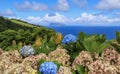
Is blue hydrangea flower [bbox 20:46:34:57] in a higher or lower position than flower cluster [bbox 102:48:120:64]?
lower

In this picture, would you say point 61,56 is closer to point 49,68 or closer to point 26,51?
point 26,51

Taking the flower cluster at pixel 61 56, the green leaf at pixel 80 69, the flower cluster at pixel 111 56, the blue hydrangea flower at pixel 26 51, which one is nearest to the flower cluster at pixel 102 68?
the green leaf at pixel 80 69

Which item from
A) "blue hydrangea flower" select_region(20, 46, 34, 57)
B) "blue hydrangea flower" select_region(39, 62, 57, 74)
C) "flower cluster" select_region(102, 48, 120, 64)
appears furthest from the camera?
"blue hydrangea flower" select_region(20, 46, 34, 57)

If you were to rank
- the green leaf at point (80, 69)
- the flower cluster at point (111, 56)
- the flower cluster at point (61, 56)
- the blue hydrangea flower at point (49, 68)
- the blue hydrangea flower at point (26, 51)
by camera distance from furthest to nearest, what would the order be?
1. the blue hydrangea flower at point (26, 51)
2. the flower cluster at point (61, 56)
3. the flower cluster at point (111, 56)
4. the green leaf at point (80, 69)
5. the blue hydrangea flower at point (49, 68)

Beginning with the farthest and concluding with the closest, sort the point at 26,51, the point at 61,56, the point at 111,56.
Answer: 1. the point at 26,51
2. the point at 61,56
3. the point at 111,56

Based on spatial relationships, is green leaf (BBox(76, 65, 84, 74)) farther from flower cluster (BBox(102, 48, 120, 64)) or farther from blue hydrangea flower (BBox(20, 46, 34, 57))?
blue hydrangea flower (BBox(20, 46, 34, 57))

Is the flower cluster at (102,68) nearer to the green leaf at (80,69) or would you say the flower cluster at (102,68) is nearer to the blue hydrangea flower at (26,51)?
the green leaf at (80,69)

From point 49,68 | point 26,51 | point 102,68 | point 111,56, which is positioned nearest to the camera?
point 102,68

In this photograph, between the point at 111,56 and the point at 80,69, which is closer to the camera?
the point at 80,69

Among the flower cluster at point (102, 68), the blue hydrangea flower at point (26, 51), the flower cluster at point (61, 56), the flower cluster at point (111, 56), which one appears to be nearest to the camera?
the flower cluster at point (102, 68)

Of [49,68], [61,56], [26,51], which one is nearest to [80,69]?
[49,68]

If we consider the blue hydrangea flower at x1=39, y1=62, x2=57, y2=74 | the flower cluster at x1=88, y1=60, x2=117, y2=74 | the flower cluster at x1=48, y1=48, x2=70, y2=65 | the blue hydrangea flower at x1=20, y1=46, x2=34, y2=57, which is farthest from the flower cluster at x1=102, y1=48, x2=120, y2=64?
the blue hydrangea flower at x1=20, y1=46, x2=34, y2=57

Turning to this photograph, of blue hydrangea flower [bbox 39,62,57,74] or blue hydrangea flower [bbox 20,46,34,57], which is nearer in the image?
blue hydrangea flower [bbox 39,62,57,74]

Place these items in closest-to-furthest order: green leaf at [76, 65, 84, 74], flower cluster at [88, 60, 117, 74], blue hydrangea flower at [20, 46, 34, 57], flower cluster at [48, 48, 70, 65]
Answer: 1. flower cluster at [88, 60, 117, 74]
2. green leaf at [76, 65, 84, 74]
3. flower cluster at [48, 48, 70, 65]
4. blue hydrangea flower at [20, 46, 34, 57]
